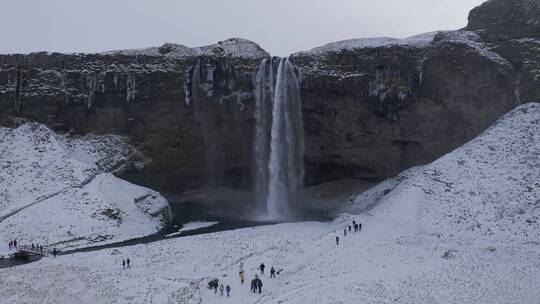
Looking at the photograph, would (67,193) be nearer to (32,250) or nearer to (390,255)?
(32,250)

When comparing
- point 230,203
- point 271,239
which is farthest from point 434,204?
point 230,203

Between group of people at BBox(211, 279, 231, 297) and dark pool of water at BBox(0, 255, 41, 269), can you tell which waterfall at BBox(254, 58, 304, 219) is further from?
group of people at BBox(211, 279, 231, 297)

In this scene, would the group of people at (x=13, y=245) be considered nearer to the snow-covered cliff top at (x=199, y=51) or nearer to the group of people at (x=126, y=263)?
the group of people at (x=126, y=263)

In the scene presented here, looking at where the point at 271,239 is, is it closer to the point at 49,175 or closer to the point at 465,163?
the point at 465,163

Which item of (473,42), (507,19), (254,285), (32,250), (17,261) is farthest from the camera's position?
(507,19)

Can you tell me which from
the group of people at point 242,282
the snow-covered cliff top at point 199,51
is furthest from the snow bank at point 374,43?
the group of people at point 242,282

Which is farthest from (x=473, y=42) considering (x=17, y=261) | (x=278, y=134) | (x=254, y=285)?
(x=17, y=261)
